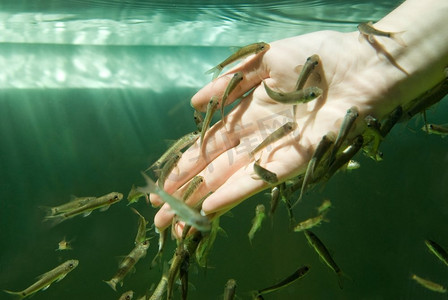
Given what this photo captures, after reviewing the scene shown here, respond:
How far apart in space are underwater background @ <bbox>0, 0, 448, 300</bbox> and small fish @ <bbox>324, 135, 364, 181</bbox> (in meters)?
3.08

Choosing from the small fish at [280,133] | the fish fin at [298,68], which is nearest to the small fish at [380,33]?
the fish fin at [298,68]

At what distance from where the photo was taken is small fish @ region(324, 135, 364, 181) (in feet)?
8.68

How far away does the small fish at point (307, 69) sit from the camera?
2625 millimetres

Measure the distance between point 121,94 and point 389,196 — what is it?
5.53 meters

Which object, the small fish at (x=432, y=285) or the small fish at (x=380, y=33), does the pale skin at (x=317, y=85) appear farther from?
the small fish at (x=432, y=285)

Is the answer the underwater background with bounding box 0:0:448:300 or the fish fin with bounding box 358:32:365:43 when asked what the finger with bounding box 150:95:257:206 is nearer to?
the fish fin with bounding box 358:32:365:43

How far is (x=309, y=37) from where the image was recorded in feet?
9.64

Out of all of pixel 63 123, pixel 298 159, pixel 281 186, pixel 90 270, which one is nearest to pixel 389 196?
pixel 281 186

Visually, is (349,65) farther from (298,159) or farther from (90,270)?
(90,270)

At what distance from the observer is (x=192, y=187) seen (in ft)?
9.76

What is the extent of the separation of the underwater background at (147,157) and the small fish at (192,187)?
302cm

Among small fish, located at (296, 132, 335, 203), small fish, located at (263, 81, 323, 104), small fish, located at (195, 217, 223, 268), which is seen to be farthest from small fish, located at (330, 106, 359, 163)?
small fish, located at (195, 217, 223, 268)

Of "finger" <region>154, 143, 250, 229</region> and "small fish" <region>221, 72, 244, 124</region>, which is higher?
"small fish" <region>221, 72, 244, 124</region>

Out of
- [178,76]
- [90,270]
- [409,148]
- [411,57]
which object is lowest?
[90,270]
